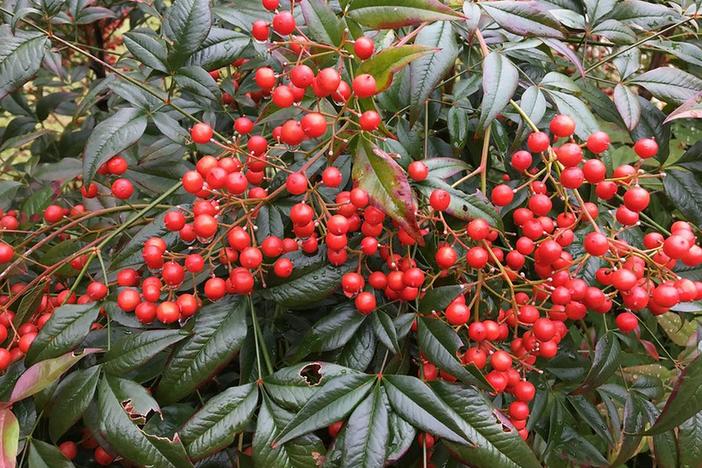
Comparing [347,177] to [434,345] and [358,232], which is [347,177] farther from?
[434,345]

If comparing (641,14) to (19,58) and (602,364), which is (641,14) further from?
(19,58)

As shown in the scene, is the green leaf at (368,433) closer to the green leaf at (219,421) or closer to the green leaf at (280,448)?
the green leaf at (280,448)

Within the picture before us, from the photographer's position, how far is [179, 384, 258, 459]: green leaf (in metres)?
0.87

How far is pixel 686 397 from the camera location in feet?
2.91

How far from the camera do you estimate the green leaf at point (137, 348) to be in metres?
0.88

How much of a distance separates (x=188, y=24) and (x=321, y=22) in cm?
28

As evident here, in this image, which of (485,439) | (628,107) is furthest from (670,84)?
(485,439)

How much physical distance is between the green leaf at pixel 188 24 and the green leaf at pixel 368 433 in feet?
2.09

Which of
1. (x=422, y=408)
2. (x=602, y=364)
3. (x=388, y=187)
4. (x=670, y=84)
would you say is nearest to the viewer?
(x=388, y=187)

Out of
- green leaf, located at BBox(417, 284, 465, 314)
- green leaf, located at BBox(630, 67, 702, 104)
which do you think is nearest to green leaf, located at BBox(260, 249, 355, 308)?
green leaf, located at BBox(417, 284, 465, 314)

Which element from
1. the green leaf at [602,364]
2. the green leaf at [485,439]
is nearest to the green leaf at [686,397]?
the green leaf at [602,364]

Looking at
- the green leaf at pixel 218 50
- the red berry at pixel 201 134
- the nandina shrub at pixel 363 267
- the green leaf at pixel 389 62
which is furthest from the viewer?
the green leaf at pixel 218 50

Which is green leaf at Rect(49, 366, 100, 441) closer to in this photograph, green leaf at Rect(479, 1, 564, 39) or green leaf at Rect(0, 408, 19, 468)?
green leaf at Rect(0, 408, 19, 468)

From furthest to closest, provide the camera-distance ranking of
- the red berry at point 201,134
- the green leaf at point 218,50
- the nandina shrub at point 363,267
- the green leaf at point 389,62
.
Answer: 1. the green leaf at point 218,50
2. the red berry at point 201,134
3. the nandina shrub at point 363,267
4. the green leaf at point 389,62
